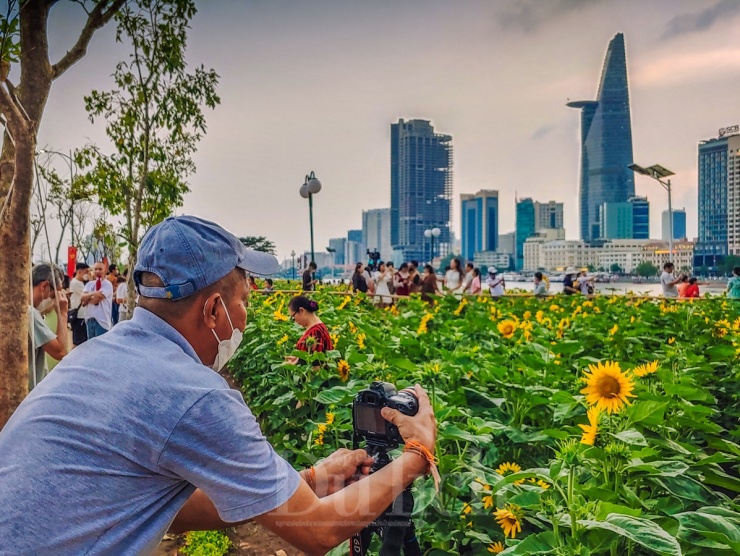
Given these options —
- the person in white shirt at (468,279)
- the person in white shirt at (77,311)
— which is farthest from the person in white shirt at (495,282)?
the person in white shirt at (77,311)

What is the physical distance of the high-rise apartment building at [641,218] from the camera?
93.6m

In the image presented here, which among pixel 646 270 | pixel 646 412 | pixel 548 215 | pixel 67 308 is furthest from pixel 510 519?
pixel 548 215

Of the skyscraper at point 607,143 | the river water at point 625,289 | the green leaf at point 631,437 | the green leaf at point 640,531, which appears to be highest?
the skyscraper at point 607,143

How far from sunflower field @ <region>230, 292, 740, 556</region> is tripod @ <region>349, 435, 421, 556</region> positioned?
0.14m

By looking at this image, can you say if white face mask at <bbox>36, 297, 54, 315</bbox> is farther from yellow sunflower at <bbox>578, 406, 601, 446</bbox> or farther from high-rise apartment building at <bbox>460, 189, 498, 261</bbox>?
high-rise apartment building at <bbox>460, 189, 498, 261</bbox>

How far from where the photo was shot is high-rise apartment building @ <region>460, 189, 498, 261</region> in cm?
10375

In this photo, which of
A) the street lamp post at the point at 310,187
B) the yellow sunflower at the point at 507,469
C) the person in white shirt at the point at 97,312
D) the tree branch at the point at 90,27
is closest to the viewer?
the yellow sunflower at the point at 507,469

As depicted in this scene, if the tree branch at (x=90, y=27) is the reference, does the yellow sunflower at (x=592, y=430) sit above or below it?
below

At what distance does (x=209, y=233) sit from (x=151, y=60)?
6.62 meters

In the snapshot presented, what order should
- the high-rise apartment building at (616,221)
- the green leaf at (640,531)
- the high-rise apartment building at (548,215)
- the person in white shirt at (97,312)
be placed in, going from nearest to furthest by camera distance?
the green leaf at (640,531) < the person in white shirt at (97,312) < the high-rise apartment building at (616,221) < the high-rise apartment building at (548,215)

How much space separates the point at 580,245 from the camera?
93.6 m

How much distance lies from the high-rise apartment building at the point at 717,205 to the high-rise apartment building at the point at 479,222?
52821 millimetres

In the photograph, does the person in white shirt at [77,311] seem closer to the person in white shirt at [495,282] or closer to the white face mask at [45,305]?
the white face mask at [45,305]

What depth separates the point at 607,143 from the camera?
12244 cm
